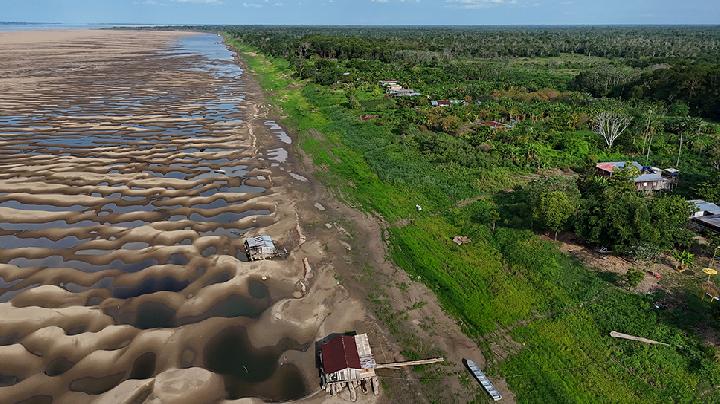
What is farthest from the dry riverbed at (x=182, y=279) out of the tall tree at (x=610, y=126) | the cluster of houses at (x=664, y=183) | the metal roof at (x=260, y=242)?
the tall tree at (x=610, y=126)

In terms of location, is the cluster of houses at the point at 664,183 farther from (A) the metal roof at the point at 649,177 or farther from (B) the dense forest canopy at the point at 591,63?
(B) the dense forest canopy at the point at 591,63

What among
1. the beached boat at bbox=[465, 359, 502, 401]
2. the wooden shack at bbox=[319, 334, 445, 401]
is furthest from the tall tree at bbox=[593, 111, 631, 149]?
the wooden shack at bbox=[319, 334, 445, 401]

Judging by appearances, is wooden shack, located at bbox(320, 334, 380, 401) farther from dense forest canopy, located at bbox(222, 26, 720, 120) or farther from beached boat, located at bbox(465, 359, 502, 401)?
dense forest canopy, located at bbox(222, 26, 720, 120)

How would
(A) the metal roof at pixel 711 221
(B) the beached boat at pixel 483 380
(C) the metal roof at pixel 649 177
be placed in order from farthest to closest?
(C) the metal roof at pixel 649 177 → (A) the metal roof at pixel 711 221 → (B) the beached boat at pixel 483 380

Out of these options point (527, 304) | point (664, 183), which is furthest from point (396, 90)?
point (527, 304)

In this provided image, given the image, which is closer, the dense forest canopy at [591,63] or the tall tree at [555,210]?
the tall tree at [555,210]

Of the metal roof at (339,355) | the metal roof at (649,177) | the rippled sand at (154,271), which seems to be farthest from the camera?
the metal roof at (649,177)
